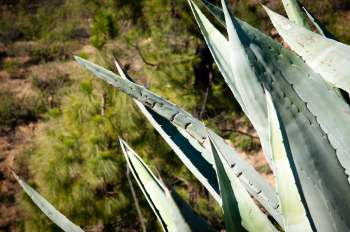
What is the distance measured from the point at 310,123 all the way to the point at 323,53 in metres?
0.13

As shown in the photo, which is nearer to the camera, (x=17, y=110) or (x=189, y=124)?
(x=189, y=124)

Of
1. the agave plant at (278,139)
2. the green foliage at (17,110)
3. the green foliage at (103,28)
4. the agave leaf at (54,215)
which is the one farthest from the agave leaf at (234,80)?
the green foliage at (17,110)

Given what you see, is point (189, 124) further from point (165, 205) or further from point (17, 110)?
point (17, 110)

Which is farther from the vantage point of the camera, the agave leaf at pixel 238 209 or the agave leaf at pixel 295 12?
the agave leaf at pixel 295 12

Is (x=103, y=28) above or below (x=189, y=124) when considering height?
below

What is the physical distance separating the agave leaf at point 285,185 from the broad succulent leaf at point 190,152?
0.23 meters

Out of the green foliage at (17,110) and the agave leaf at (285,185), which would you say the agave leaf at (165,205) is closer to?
the agave leaf at (285,185)

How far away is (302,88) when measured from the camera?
67 centimetres

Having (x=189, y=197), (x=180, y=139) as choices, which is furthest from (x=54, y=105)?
(x=180, y=139)

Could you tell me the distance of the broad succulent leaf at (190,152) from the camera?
74 cm

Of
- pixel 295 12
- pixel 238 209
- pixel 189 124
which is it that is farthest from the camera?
pixel 295 12

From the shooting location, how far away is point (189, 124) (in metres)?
0.74

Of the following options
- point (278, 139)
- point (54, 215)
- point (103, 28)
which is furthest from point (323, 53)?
point (103, 28)

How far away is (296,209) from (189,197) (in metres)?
1.67
